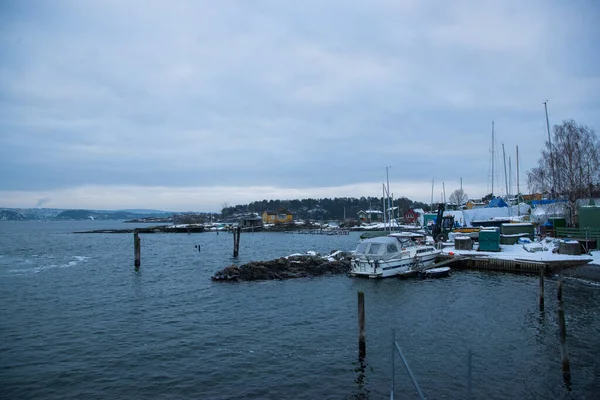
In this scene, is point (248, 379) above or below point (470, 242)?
below

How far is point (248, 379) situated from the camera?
13617 millimetres

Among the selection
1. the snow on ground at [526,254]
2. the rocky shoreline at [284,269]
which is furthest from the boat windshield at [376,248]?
the snow on ground at [526,254]

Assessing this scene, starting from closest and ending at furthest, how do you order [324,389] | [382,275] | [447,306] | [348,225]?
[324,389], [447,306], [382,275], [348,225]

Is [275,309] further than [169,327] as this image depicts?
Yes

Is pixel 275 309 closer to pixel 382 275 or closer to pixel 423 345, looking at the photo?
pixel 423 345

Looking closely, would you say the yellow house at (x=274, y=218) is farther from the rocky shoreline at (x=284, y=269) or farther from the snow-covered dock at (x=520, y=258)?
the snow-covered dock at (x=520, y=258)

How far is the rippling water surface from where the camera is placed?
12992 mm

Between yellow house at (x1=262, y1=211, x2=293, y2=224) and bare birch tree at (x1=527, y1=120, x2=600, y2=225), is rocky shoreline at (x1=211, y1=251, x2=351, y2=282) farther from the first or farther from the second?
yellow house at (x1=262, y1=211, x2=293, y2=224)

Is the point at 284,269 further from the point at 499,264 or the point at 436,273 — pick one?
the point at 499,264

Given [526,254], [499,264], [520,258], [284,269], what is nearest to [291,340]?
[284,269]

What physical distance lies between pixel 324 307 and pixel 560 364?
39.7 ft

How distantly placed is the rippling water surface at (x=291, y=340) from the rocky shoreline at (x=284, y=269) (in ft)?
8.76

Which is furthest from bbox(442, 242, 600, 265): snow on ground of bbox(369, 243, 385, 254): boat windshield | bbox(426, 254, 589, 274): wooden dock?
bbox(369, 243, 385, 254): boat windshield

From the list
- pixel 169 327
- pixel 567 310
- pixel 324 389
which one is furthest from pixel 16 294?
pixel 567 310
